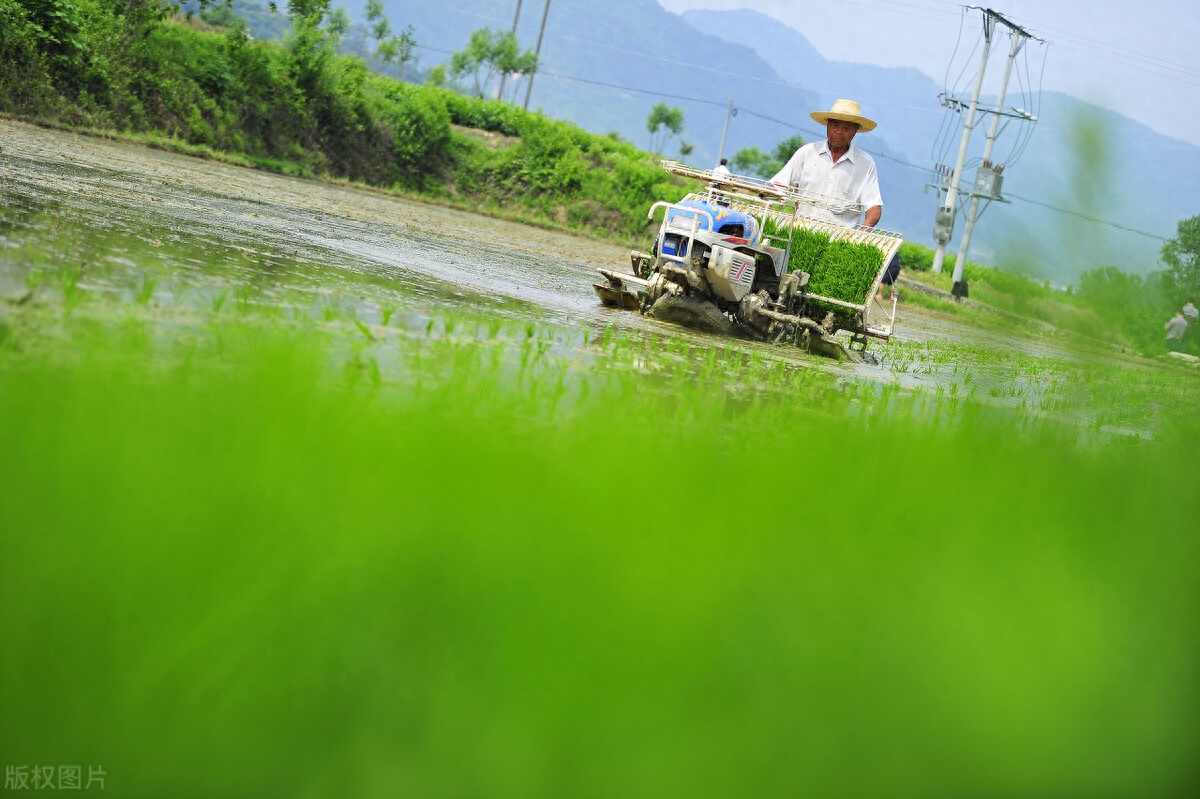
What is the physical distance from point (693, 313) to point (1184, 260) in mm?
6639

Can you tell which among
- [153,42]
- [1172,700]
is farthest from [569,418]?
[153,42]

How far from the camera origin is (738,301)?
28.0 ft

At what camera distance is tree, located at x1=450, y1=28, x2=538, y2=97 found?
10281 centimetres

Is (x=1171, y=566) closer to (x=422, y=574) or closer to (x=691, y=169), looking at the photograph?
(x=422, y=574)

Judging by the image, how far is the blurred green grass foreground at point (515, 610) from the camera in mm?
897

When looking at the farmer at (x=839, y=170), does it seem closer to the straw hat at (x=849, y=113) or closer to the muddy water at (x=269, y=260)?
the straw hat at (x=849, y=113)

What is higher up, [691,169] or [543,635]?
[691,169]

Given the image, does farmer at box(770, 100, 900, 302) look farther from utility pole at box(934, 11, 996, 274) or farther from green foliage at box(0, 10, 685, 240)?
green foliage at box(0, 10, 685, 240)

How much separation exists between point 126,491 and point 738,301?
7.80 meters

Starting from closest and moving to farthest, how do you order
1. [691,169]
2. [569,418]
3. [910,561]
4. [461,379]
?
[910,561], [569,418], [461,379], [691,169]

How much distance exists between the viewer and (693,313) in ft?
28.0

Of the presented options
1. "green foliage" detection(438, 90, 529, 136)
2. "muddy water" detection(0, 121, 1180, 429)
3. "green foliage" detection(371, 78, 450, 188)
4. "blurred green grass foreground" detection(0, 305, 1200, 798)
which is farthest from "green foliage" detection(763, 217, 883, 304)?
"green foliage" detection(438, 90, 529, 136)

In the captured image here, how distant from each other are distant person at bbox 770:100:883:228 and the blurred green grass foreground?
797 cm

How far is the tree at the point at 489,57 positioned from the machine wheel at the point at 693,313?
97.7 m
